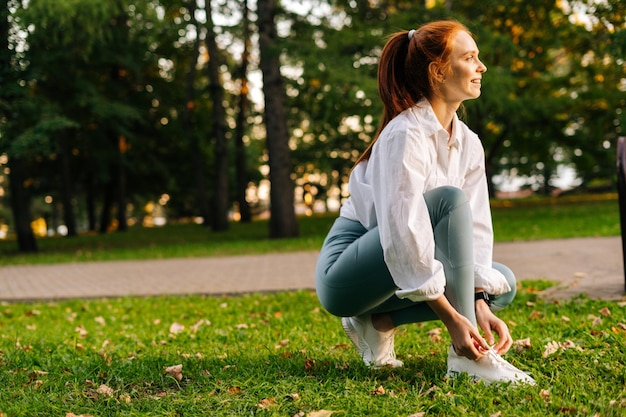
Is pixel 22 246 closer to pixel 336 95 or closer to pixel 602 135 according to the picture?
pixel 336 95

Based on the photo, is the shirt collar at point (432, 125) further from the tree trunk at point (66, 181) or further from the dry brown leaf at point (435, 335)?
the tree trunk at point (66, 181)

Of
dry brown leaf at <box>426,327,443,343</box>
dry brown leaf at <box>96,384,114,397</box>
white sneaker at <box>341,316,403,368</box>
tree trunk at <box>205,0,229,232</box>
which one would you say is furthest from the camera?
tree trunk at <box>205,0,229,232</box>

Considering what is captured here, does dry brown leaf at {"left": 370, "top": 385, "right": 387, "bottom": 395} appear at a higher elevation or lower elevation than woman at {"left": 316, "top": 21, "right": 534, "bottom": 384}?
lower

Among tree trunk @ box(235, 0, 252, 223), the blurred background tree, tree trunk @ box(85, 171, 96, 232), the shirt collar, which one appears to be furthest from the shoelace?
tree trunk @ box(85, 171, 96, 232)

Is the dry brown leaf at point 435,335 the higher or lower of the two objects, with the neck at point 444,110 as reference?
lower

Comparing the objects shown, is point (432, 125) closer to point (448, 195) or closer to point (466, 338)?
point (448, 195)

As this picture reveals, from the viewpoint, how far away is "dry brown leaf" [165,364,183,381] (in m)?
3.81

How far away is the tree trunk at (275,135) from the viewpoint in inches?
655

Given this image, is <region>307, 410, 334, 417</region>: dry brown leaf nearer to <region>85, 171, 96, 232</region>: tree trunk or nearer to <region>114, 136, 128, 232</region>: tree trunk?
<region>114, 136, 128, 232</region>: tree trunk

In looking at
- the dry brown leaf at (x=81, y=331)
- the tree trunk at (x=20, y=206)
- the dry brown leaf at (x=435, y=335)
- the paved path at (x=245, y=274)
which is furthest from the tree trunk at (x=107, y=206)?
A: the dry brown leaf at (x=435, y=335)

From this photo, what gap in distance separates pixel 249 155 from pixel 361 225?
32.0 metres

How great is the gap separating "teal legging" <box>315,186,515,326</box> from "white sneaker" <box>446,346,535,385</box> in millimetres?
217

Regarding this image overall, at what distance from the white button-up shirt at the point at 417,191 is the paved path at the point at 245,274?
2883 millimetres

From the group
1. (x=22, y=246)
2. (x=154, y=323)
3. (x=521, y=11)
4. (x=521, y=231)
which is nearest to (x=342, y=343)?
(x=154, y=323)
